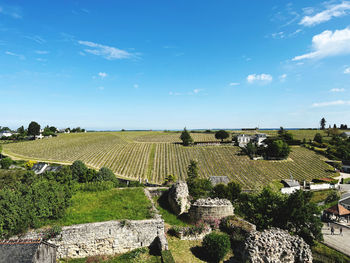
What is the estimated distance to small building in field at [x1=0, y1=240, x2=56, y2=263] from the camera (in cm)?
859

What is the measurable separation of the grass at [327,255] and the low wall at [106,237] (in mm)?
14992

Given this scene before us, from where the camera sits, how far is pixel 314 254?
16922mm

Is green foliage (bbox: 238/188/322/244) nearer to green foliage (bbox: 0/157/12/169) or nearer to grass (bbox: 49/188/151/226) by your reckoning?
grass (bbox: 49/188/151/226)

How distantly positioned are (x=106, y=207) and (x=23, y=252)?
6.50 metres

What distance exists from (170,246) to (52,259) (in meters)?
7.15

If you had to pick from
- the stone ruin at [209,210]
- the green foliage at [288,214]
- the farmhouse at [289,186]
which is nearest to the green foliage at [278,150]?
the farmhouse at [289,186]

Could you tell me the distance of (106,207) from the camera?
15102mm

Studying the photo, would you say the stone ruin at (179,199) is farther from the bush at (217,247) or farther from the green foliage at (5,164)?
the green foliage at (5,164)

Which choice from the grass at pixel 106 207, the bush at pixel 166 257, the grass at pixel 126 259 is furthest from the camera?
the grass at pixel 106 207

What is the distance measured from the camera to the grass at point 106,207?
13078 mm

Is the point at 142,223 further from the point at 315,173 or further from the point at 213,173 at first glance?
the point at 315,173

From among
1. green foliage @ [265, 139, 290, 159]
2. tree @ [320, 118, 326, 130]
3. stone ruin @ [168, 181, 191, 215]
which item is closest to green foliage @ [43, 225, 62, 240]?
stone ruin @ [168, 181, 191, 215]

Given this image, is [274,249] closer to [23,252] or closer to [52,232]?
[23,252]

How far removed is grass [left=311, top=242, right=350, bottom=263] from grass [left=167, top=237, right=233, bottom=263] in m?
10.3
